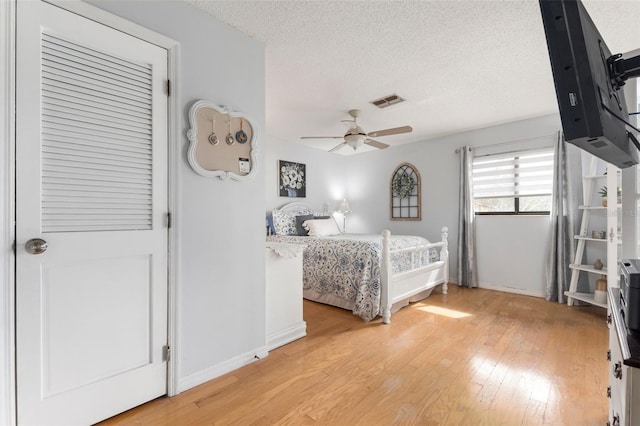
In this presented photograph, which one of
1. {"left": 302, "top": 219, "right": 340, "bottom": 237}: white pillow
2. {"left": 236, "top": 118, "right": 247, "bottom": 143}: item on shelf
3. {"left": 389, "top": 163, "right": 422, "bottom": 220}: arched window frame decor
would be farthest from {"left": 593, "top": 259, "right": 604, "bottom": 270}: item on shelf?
{"left": 236, "top": 118, "right": 247, "bottom": 143}: item on shelf

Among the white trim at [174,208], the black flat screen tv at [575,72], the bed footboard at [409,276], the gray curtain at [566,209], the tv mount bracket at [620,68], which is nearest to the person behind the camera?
the black flat screen tv at [575,72]

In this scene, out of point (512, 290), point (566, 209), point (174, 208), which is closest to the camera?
point (174, 208)

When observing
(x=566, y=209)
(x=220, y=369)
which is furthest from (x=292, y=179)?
(x=566, y=209)

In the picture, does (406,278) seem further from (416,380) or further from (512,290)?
(512,290)

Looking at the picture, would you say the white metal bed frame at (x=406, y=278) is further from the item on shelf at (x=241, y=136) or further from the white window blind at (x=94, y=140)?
the white window blind at (x=94, y=140)

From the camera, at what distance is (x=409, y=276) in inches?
126

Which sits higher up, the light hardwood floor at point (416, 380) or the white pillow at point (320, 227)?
the white pillow at point (320, 227)

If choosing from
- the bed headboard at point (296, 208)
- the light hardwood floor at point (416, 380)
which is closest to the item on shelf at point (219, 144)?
the light hardwood floor at point (416, 380)

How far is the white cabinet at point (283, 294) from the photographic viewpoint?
2293 millimetres

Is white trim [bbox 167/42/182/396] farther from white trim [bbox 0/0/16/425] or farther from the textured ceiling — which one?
white trim [bbox 0/0/16/425]

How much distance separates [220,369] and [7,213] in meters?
1.38

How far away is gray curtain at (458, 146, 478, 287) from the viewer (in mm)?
4156

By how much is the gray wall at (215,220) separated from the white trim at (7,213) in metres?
0.44

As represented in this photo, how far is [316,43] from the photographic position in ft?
7.00
